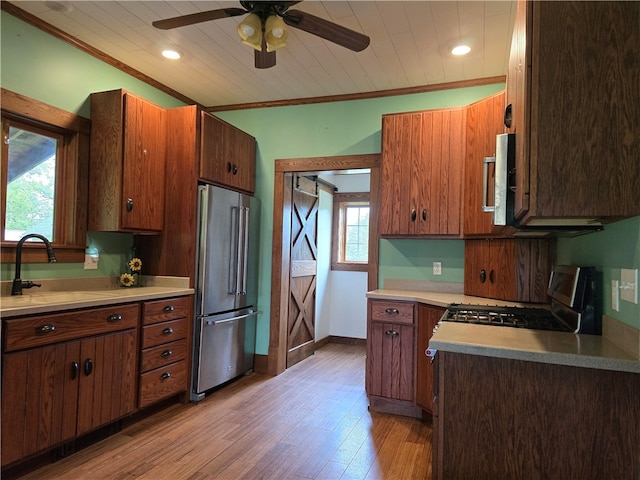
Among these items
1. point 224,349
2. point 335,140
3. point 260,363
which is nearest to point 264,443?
point 224,349

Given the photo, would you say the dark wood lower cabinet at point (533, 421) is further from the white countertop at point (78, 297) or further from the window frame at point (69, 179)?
the window frame at point (69, 179)

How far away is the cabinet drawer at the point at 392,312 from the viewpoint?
300 centimetres

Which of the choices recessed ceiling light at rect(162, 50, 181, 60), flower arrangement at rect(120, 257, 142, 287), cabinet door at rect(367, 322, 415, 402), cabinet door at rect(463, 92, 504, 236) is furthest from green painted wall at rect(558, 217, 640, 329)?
flower arrangement at rect(120, 257, 142, 287)

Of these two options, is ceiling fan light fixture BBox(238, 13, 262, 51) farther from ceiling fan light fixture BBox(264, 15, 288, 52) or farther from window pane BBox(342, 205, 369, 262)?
window pane BBox(342, 205, 369, 262)

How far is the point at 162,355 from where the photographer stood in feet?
9.64

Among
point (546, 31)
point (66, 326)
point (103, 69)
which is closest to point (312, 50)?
point (103, 69)

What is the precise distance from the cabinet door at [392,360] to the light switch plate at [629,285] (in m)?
1.66

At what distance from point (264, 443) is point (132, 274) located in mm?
1819

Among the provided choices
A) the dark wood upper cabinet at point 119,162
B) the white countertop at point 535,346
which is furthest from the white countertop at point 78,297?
the white countertop at point 535,346

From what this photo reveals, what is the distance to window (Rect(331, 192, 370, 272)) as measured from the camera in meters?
5.56

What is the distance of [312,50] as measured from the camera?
2979 mm

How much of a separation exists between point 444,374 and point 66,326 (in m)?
2.02

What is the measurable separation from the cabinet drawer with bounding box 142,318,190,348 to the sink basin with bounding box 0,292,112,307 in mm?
→ 397

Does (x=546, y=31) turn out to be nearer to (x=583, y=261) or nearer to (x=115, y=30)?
(x=583, y=261)
